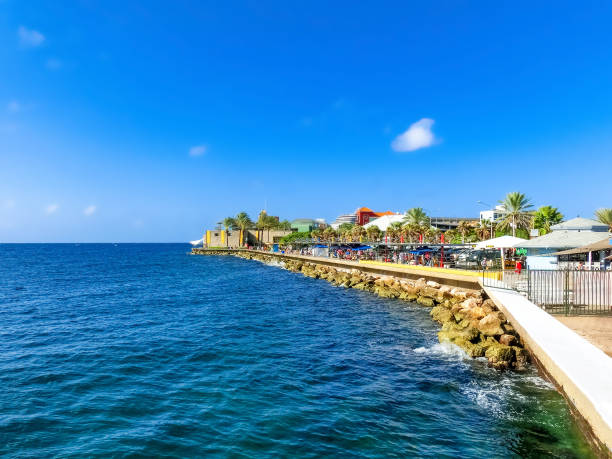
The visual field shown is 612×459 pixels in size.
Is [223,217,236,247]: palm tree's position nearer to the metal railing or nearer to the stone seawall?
the stone seawall

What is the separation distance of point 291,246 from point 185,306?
225 feet

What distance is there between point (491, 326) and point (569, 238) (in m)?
11.4

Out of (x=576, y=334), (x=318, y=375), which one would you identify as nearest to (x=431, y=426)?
(x=318, y=375)

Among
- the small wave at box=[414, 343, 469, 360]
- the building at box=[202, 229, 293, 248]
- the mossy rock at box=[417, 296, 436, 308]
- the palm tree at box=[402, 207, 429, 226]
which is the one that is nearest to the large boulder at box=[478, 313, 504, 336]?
the small wave at box=[414, 343, 469, 360]

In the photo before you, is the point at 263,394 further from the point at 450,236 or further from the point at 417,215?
the point at 417,215

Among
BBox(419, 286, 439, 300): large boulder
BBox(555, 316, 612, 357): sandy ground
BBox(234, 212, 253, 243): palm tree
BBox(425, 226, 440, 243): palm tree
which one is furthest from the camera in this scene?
BBox(234, 212, 253, 243): palm tree

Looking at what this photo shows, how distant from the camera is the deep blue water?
8805 millimetres

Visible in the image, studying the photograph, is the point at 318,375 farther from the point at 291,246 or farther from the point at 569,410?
the point at 291,246

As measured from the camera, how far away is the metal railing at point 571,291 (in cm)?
1523

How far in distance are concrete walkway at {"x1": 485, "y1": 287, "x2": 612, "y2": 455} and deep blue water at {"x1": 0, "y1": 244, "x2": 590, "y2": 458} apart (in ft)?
2.96

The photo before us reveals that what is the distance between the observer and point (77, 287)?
41.0m

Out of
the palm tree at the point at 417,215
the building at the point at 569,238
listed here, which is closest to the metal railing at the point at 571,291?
the building at the point at 569,238

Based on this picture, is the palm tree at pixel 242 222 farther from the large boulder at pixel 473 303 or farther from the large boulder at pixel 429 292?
the large boulder at pixel 473 303

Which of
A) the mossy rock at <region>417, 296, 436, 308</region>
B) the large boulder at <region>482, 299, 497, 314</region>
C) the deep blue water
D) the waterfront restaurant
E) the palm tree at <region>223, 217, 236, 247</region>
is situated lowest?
the deep blue water
